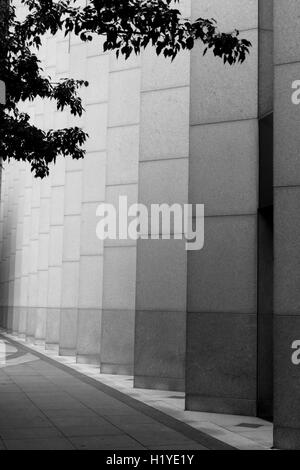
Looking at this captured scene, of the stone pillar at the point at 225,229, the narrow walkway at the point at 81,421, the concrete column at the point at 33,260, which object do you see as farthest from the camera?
the concrete column at the point at 33,260

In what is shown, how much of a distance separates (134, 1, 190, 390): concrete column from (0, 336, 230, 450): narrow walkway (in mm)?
1363

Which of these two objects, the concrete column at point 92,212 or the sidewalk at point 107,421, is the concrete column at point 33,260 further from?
the sidewalk at point 107,421

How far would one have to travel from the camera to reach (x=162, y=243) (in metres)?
13.7

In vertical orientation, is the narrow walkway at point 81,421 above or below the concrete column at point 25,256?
below

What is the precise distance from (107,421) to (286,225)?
4.02 meters

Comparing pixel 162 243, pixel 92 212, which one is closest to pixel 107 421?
pixel 162 243

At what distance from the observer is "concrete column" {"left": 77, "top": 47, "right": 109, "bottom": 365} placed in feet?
61.4

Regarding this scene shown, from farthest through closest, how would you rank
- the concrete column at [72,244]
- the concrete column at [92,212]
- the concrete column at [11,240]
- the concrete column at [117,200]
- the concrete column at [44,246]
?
the concrete column at [11,240]
the concrete column at [44,246]
the concrete column at [72,244]
the concrete column at [92,212]
the concrete column at [117,200]

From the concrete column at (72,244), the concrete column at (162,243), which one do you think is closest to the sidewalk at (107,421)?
the concrete column at (162,243)

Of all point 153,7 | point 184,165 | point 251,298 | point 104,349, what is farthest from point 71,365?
point 153,7

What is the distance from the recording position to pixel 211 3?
11180mm

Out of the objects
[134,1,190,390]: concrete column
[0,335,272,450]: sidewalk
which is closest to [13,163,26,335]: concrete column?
[0,335,272,450]: sidewalk

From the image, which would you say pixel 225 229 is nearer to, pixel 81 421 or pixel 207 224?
pixel 207 224

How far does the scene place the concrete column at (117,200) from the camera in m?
15.9
